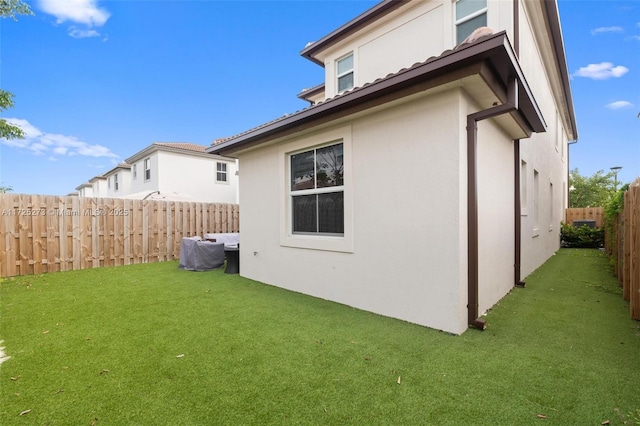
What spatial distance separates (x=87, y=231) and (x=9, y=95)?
18.9 ft

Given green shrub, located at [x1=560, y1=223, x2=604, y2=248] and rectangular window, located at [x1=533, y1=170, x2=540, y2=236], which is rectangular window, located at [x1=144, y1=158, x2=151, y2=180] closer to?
rectangular window, located at [x1=533, y1=170, x2=540, y2=236]

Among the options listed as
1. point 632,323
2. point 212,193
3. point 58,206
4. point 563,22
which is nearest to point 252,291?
point 632,323

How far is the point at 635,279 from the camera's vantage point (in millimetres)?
3889

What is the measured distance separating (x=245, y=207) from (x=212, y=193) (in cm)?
1310

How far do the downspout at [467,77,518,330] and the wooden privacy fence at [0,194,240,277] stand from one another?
385 inches

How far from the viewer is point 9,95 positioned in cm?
940

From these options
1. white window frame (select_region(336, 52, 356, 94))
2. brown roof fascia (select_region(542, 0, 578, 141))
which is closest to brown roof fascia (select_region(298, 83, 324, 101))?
white window frame (select_region(336, 52, 356, 94))

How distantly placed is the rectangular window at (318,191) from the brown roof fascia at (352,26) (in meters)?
5.04

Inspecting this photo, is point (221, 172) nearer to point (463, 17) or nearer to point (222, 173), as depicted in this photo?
point (222, 173)

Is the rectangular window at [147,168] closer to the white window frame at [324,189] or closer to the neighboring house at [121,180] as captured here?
the neighboring house at [121,180]

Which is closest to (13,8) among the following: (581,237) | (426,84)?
(426,84)

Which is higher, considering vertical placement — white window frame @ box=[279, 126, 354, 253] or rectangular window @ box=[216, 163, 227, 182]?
rectangular window @ box=[216, 163, 227, 182]

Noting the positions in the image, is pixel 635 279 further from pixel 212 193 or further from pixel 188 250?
pixel 212 193

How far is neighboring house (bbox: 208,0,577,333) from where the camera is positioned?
3576 millimetres
